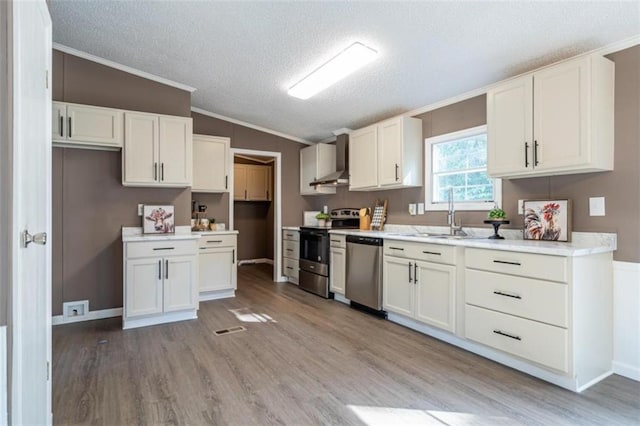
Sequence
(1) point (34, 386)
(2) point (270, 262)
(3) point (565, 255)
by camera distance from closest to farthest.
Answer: (1) point (34, 386), (3) point (565, 255), (2) point (270, 262)

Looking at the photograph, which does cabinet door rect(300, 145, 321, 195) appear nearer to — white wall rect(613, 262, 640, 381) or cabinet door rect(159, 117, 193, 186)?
cabinet door rect(159, 117, 193, 186)

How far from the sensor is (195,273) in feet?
12.5

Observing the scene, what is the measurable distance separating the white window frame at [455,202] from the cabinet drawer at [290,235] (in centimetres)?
216

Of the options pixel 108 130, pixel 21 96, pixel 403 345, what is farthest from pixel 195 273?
pixel 21 96

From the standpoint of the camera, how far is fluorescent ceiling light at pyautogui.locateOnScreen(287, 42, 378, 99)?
2992 mm

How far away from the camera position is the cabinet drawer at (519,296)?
226 cm

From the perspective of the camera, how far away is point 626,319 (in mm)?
2479

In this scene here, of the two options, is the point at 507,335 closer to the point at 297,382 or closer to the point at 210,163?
the point at 297,382

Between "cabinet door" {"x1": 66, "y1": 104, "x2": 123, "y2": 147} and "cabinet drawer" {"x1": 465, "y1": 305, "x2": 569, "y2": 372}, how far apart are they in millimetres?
3862

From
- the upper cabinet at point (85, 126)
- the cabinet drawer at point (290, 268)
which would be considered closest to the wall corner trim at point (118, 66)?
the upper cabinet at point (85, 126)

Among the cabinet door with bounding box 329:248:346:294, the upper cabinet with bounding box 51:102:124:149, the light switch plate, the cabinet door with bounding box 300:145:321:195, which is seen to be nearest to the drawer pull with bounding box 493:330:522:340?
the light switch plate

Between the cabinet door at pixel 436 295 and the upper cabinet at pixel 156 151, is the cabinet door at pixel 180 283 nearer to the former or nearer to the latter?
the upper cabinet at pixel 156 151

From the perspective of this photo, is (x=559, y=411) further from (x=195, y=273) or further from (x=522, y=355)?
(x=195, y=273)

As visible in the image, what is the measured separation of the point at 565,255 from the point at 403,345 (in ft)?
4.86
